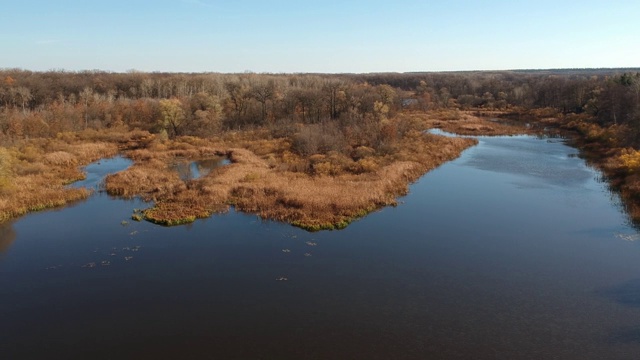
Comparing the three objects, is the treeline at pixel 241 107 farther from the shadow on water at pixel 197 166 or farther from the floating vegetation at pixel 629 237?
the floating vegetation at pixel 629 237

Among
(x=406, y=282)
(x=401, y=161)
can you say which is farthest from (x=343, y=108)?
(x=406, y=282)

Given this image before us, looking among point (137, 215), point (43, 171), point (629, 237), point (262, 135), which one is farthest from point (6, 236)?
point (262, 135)

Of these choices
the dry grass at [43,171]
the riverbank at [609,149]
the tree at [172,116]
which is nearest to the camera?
the dry grass at [43,171]

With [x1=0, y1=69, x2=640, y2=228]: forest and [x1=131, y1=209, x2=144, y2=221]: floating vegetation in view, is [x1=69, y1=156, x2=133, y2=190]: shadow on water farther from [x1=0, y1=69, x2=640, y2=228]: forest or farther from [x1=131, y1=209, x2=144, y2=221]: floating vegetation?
[x1=131, y1=209, x2=144, y2=221]: floating vegetation

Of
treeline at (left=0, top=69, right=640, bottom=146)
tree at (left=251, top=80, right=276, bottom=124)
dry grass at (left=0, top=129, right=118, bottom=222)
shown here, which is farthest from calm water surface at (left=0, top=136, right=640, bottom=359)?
tree at (left=251, top=80, right=276, bottom=124)

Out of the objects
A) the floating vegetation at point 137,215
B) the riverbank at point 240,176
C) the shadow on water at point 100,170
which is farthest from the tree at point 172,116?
the floating vegetation at point 137,215

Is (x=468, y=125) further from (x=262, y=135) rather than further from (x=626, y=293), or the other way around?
(x=626, y=293)
